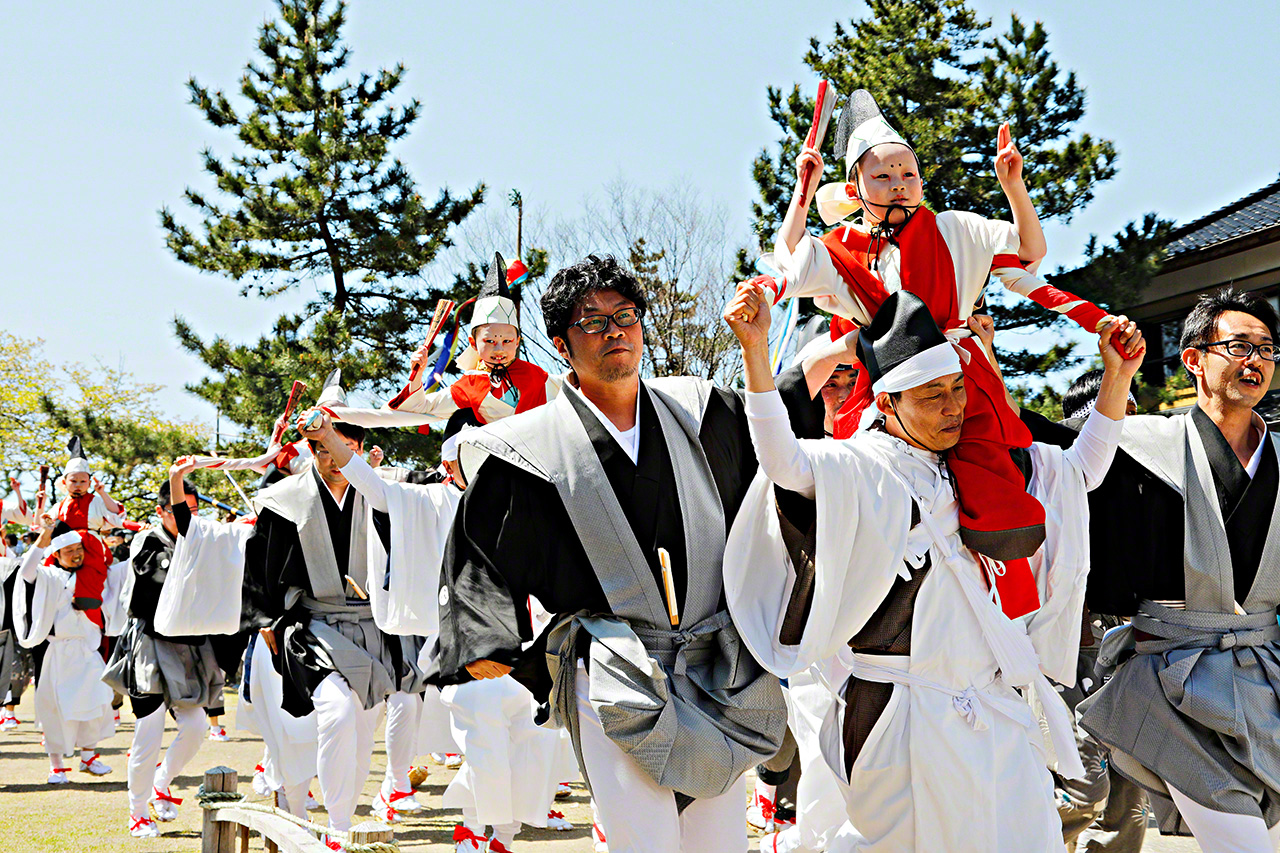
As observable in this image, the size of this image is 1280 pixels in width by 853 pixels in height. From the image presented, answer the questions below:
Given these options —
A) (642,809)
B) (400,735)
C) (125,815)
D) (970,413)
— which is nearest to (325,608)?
(400,735)

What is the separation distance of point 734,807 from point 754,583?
2.30 ft

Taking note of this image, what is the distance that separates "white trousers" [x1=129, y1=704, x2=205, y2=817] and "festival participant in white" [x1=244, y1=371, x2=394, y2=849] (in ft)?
5.05

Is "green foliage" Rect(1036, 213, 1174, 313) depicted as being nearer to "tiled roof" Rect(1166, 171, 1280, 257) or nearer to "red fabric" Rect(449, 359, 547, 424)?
"tiled roof" Rect(1166, 171, 1280, 257)

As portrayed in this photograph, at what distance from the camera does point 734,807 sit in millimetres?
3543

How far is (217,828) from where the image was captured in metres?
5.21

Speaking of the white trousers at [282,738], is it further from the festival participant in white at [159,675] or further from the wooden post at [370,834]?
the wooden post at [370,834]

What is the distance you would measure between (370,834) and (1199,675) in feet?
9.40

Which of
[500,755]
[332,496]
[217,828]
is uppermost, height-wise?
[332,496]

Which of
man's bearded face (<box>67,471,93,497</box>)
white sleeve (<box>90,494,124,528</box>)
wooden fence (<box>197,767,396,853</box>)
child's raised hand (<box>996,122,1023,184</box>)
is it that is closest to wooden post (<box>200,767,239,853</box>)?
wooden fence (<box>197,767,396,853</box>)

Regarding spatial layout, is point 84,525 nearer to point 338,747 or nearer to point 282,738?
point 282,738

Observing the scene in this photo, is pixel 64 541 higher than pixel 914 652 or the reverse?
higher

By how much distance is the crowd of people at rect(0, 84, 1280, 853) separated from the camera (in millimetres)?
3189

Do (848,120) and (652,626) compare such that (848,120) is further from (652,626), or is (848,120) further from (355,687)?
(355,687)

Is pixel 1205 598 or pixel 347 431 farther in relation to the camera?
pixel 347 431
